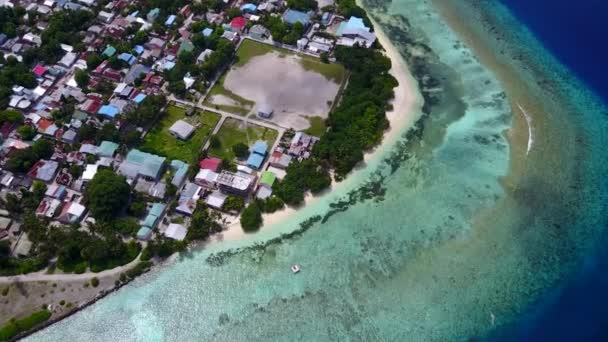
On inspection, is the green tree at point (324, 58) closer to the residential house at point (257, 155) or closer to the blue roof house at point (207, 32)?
the blue roof house at point (207, 32)

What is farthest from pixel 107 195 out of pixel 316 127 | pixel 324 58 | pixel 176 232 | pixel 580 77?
pixel 580 77

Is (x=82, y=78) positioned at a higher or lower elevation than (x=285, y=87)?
lower

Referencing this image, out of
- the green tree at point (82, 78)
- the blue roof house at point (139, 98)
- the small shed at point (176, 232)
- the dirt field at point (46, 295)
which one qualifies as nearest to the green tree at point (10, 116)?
the green tree at point (82, 78)

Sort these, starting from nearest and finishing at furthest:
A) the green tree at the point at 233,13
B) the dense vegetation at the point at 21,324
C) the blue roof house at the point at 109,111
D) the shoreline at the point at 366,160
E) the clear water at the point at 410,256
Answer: the dense vegetation at the point at 21,324 < the clear water at the point at 410,256 < the shoreline at the point at 366,160 < the blue roof house at the point at 109,111 < the green tree at the point at 233,13

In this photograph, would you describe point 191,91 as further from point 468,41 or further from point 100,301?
point 468,41

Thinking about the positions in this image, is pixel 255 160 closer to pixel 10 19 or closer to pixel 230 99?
pixel 230 99
